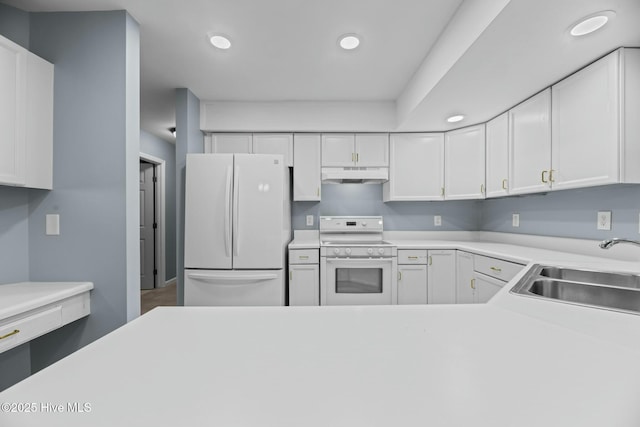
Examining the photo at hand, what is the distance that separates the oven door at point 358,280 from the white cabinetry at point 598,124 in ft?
5.07

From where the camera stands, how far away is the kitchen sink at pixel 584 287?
1155 millimetres

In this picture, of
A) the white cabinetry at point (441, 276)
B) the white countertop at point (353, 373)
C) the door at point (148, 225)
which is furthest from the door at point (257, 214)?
the door at point (148, 225)

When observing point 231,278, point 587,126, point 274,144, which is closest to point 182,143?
point 274,144

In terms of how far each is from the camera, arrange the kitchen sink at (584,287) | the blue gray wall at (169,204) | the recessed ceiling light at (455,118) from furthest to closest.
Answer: the blue gray wall at (169,204) → the recessed ceiling light at (455,118) → the kitchen sink at (584,287)

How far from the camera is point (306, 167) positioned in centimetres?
318

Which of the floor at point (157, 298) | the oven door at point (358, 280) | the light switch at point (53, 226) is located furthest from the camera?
the floor at point (157, 298)

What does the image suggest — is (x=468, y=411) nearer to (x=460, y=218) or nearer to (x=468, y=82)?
(x=468, y=82)

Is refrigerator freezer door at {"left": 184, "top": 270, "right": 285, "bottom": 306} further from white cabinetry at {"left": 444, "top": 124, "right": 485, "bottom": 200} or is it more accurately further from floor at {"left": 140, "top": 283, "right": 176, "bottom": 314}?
white cabinetry at {"left": 444, "top": 124, "right": 485, "bottom": 200}

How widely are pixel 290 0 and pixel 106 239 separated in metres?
1.83

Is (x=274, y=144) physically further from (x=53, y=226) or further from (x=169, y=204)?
(x=169, y=204)

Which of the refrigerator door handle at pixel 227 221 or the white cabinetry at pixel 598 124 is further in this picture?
the refrigerator door handle at pixel 227 221

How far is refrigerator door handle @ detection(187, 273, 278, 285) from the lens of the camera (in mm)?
2492

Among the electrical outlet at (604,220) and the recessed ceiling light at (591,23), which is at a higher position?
the recessed ceiling light at (591,23)

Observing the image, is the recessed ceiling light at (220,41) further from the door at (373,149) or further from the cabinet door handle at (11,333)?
the cabinet door handle at (11,333)
